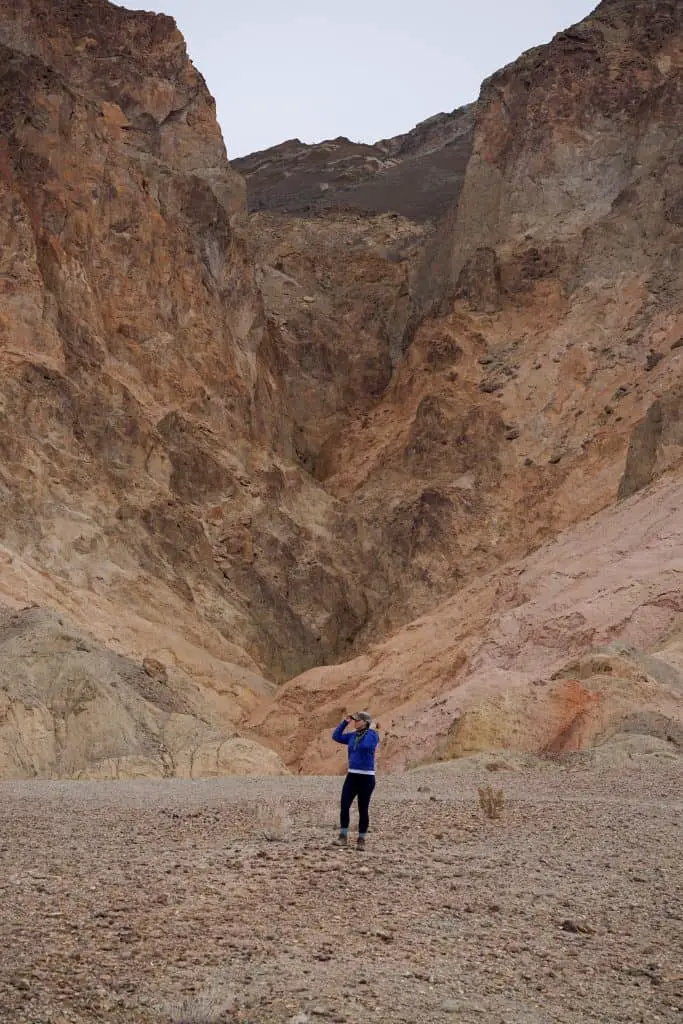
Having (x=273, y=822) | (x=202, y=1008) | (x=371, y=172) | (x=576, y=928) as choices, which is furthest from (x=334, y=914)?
(x=371, y=172)

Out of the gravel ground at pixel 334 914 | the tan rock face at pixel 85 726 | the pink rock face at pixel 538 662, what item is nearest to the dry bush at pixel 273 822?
the gravel ground at pixel 334 914

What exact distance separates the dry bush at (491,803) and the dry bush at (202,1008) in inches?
212

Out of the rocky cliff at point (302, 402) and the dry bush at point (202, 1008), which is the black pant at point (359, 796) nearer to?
the dry bush at point (202, 1008)

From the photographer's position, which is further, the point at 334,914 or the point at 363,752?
the point at 363,752

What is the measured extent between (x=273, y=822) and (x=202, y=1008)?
165 inches

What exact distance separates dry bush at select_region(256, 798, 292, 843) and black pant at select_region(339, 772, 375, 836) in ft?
1.34

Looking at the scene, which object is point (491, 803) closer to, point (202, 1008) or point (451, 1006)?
point (451, 1006)

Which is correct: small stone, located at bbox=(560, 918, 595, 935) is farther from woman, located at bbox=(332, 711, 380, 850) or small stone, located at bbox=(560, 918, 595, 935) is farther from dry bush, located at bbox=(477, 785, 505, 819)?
dry bush, located at bbox=(477, 785, 505, 819)

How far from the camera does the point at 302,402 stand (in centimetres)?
4509

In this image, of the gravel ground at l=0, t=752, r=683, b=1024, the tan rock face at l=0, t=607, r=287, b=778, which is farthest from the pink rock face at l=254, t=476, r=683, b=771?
the gravel ground at l=0, t=752, r=683, b=1024

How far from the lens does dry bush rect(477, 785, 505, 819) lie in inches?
408

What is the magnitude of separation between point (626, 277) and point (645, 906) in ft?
114

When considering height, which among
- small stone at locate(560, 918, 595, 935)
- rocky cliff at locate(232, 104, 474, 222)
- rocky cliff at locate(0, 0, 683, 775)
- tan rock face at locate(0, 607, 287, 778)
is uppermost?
rocky cliff at locate(232, 104, 474, 222)

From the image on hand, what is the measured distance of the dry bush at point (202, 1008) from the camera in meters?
4.94
